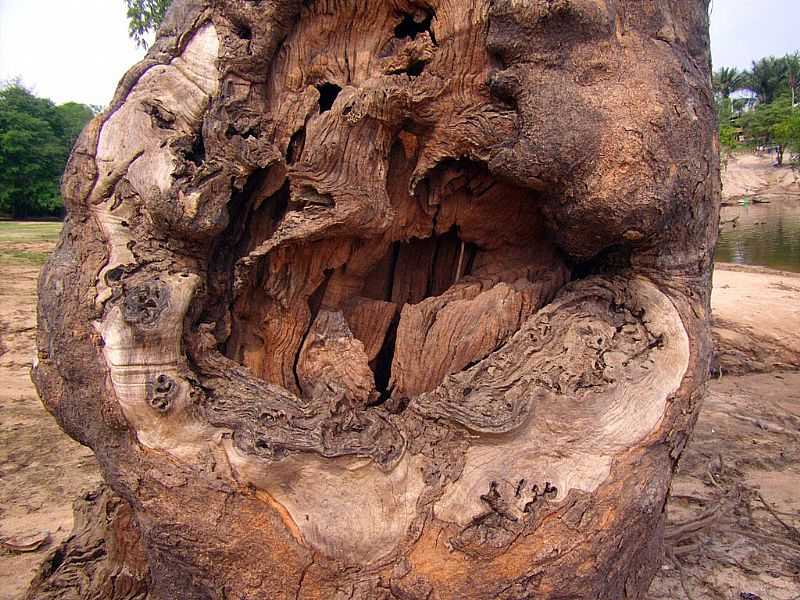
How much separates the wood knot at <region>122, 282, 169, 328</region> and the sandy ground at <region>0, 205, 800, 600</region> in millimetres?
1474

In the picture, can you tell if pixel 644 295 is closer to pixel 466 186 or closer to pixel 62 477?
pixel 466 186

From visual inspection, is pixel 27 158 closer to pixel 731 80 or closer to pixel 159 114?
pixel 159 114

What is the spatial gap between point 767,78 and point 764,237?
36.1 m

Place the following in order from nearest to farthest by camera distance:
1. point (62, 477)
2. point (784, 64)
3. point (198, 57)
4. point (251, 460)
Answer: point (251, 460) → point (198, 57) → point (62, 477) → point (784, 64)

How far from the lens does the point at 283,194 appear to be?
1.93 metres

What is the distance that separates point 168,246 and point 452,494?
1.03 m

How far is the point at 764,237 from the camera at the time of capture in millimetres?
18062

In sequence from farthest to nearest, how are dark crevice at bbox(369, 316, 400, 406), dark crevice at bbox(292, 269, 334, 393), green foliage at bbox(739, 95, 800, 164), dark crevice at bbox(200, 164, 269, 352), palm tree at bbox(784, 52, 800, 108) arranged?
palm tree at bbox(784, 52, 800, 108) < green foliage at bbox(739, 95, 800, 164) < dark crevice at bbox(369, 316, 400, 406) < dark crevice at bbox(292, 269, 334, 393) < dark crevice at bbox(200, 164, 269, 352)

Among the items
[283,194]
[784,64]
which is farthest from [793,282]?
[784,64]

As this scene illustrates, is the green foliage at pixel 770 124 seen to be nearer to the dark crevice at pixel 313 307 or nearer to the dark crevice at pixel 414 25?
the dark crevice at pixel 414 25

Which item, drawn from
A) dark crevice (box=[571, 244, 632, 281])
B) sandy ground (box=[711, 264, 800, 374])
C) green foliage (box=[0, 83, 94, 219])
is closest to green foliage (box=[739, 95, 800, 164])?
sandy ground (box=[711, 264, 800, 374])

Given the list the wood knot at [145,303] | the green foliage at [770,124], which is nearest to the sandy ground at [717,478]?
the wood knot at [145,303]

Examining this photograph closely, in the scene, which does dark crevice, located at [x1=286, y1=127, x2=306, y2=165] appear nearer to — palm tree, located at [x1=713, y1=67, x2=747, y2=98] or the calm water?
the calm water

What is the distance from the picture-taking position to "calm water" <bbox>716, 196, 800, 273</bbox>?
1370 centimetres
